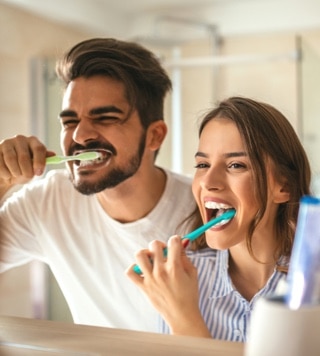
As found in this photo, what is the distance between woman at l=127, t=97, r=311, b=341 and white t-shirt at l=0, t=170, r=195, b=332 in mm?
160

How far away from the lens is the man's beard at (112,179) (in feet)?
2.91

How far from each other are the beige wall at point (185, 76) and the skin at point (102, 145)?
0.88 m

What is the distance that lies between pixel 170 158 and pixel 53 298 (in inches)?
28.2

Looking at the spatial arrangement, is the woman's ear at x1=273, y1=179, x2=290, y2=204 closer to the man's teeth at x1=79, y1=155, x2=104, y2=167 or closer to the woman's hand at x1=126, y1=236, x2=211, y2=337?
the woman's hand at x1=126, y1=236, x2=211, y2=337

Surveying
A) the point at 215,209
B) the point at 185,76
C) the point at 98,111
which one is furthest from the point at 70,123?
the point at 185,76

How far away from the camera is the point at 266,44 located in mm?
2232

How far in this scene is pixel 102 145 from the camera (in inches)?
34.8

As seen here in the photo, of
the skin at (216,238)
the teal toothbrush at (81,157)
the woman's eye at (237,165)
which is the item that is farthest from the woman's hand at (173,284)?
the teal toothbrush at (81,157)

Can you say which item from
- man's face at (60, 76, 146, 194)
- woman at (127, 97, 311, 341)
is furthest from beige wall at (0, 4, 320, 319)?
woman at (127, 97, 311, 341)

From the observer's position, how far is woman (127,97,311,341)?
0.65m

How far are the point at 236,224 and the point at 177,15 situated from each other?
181 centimetres

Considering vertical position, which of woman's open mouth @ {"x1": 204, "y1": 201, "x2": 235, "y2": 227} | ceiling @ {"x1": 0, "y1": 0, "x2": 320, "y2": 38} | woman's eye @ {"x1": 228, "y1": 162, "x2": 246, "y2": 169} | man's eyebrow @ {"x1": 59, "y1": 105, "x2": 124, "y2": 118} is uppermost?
ceiling @ {"x1": 0, "y1": 0, "x2": 320, "y2": 38}

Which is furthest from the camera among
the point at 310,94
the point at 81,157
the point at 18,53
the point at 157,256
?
the point at 310,94

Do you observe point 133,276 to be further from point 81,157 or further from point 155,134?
point 155,134
